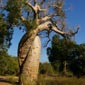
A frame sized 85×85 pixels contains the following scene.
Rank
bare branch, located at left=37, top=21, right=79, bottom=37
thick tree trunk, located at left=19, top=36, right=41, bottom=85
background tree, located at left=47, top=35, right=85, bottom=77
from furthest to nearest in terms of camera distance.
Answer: background tree, located at left=47, top=35, right=85, bottom=77 → bare branch, located at left=37, top=21, right=79, bottom=37 → thick tree trunk, located at left=19, top=36, right=41, bottom=85

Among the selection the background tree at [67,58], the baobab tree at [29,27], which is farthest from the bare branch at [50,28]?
the background tree at [67,58]

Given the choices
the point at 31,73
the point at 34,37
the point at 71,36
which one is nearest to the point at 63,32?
the point at 71,36

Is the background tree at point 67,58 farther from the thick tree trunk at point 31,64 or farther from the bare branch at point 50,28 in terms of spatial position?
the thick tree trunk at point 31,64

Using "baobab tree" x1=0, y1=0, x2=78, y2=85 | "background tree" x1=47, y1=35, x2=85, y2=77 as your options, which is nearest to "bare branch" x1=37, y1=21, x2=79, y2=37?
"baobab tree" x1=0, y1=0, x2=78, y2=85

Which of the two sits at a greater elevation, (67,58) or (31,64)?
(67,58)

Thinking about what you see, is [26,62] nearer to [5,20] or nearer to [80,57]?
[5,20]

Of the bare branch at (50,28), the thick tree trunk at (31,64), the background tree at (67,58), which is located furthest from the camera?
the background tree at (67,58)

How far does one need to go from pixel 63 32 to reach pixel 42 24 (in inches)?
58.8

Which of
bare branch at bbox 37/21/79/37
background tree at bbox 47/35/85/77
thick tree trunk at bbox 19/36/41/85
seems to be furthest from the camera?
background tree at bbox 47/35/85/77

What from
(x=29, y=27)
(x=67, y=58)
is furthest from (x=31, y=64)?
(x=67, y=58)

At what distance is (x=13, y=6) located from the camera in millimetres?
18531

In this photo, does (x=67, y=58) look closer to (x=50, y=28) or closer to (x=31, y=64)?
(x=50, y=28)

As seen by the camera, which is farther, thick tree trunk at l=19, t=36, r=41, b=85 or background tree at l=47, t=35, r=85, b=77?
background tree at l=47, t=35, r=85, b=77

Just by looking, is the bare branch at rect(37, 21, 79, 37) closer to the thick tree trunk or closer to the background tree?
the thick tree trunk
